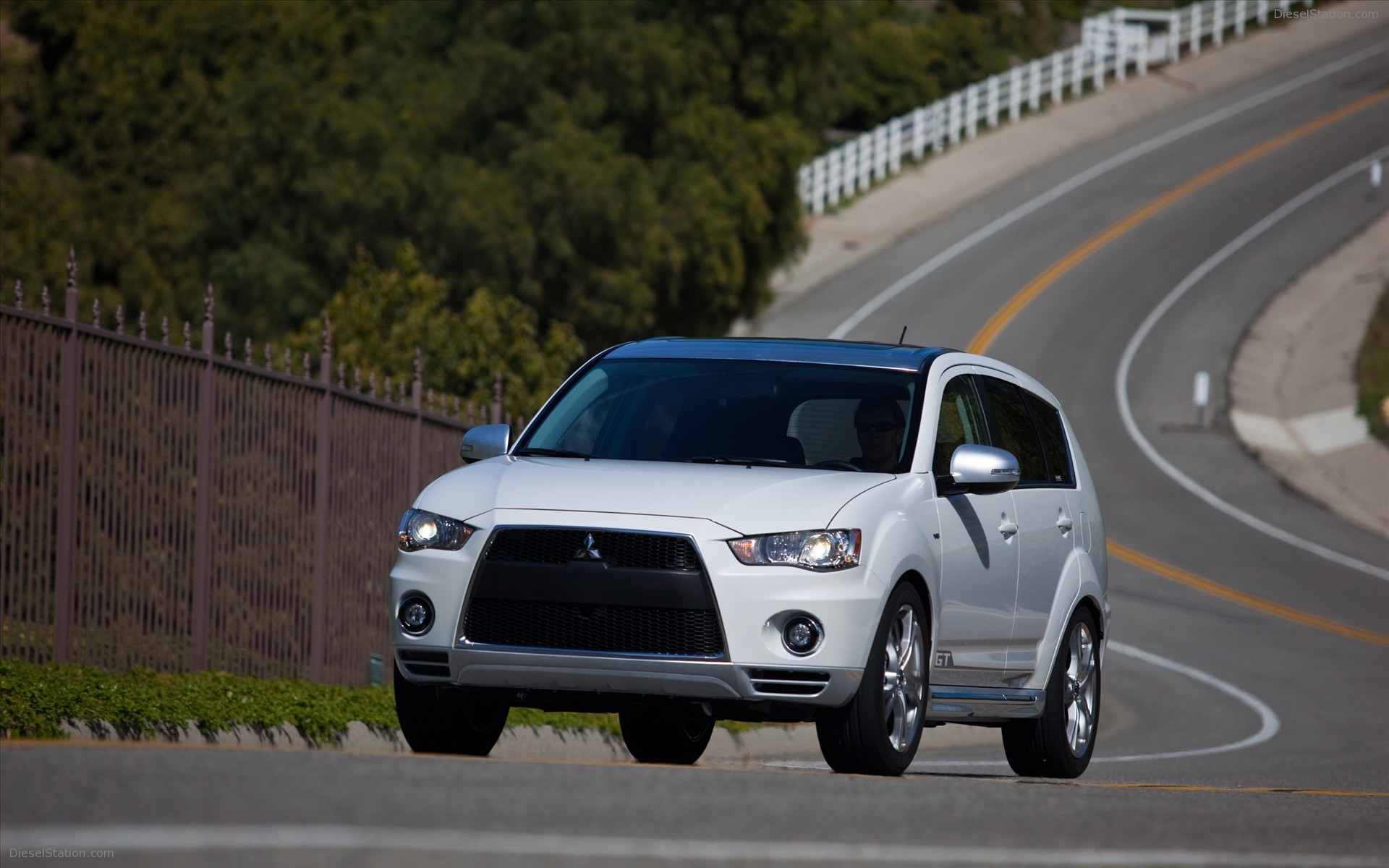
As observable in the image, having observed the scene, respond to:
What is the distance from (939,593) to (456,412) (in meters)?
6.69

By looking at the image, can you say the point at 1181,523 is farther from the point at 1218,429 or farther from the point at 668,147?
the point at 668,147

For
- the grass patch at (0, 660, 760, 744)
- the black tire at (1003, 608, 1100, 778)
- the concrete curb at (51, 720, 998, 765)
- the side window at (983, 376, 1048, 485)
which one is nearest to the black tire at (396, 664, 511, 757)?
the concrete curb at (51, 720, 998, 765)

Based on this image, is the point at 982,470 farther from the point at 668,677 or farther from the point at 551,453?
the point at 551,453

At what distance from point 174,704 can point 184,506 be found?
1843 mm

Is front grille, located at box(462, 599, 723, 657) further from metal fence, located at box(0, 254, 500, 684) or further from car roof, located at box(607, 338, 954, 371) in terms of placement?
metal fence, located at box(0, 254, 500, 684)

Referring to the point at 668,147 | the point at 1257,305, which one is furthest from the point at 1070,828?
the point at 1257,305

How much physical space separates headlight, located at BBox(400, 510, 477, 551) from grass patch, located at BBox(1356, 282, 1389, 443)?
31501 millimetres

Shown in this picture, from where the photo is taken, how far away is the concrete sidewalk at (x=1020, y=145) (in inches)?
2119

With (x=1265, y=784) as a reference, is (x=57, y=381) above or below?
above

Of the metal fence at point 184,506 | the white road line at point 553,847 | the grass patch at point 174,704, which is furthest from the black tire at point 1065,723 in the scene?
the metal fence at point 184,506

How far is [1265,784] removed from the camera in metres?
12.1

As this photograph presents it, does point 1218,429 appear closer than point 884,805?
No

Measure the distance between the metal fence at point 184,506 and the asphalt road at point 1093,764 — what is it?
10.7ft

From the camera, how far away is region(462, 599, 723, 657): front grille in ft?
25.8
